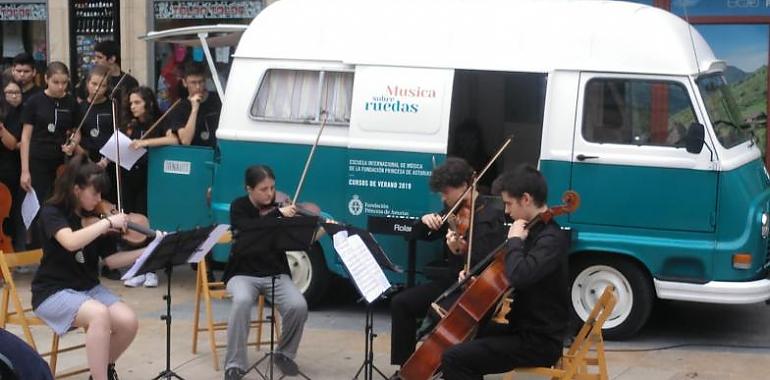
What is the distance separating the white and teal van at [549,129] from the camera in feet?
25.8

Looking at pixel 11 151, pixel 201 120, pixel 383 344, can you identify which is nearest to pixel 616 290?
pixel 383 344

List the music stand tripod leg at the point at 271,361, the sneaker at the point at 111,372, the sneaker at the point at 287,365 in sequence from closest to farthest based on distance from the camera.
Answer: the sneaker at the point at 111,372, the music stand tripod leg at the point at 271,361, the sneaker at the point at 287,365

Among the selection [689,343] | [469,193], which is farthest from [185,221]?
[689,343]

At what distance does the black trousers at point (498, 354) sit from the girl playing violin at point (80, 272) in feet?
6.26

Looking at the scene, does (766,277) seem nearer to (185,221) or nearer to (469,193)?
(469,193)

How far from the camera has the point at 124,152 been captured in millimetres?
9641

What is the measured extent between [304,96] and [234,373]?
100 inches

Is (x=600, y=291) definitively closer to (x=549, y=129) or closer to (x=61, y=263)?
(x=549, y=129)

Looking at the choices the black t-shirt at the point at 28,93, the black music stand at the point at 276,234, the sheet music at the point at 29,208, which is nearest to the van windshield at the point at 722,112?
the black music stand at the point at 276,234

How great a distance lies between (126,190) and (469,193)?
4.12 meters

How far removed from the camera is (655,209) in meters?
7.89

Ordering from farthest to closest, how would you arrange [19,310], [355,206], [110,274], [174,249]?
[110,274] → [355,206] → [19,310] → [174,249]

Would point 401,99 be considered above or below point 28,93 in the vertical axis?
above

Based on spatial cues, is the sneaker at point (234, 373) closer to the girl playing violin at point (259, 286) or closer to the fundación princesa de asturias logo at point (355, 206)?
the girl playing violin at point (259, 286)
